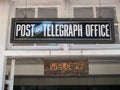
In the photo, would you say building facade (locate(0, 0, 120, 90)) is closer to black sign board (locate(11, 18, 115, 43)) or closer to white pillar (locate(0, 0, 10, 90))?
white pillar (locate(0, 0, 10, 90))

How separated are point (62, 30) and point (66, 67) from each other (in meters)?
0.80

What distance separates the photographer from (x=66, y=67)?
4234 millimetres

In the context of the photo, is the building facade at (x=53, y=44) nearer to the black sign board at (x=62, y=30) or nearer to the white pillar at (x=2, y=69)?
the white pillar at (x=2, y=69)

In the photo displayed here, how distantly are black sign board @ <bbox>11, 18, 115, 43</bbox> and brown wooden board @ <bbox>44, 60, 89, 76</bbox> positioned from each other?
54cm

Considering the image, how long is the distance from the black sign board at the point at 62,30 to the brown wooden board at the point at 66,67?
539mm

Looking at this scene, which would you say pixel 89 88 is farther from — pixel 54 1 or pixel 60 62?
pixel 54 1

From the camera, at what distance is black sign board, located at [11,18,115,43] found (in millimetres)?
3627

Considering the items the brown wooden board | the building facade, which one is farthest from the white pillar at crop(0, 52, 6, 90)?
the brown wooden board

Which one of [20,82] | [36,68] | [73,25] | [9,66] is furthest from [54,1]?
[20,82]

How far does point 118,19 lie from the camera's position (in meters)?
3.95

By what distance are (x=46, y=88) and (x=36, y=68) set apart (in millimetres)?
1094

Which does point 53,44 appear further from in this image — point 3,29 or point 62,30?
point 3,29

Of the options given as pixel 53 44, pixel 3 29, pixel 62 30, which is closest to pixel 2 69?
pixel 3 29

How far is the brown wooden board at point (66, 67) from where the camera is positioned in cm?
408
